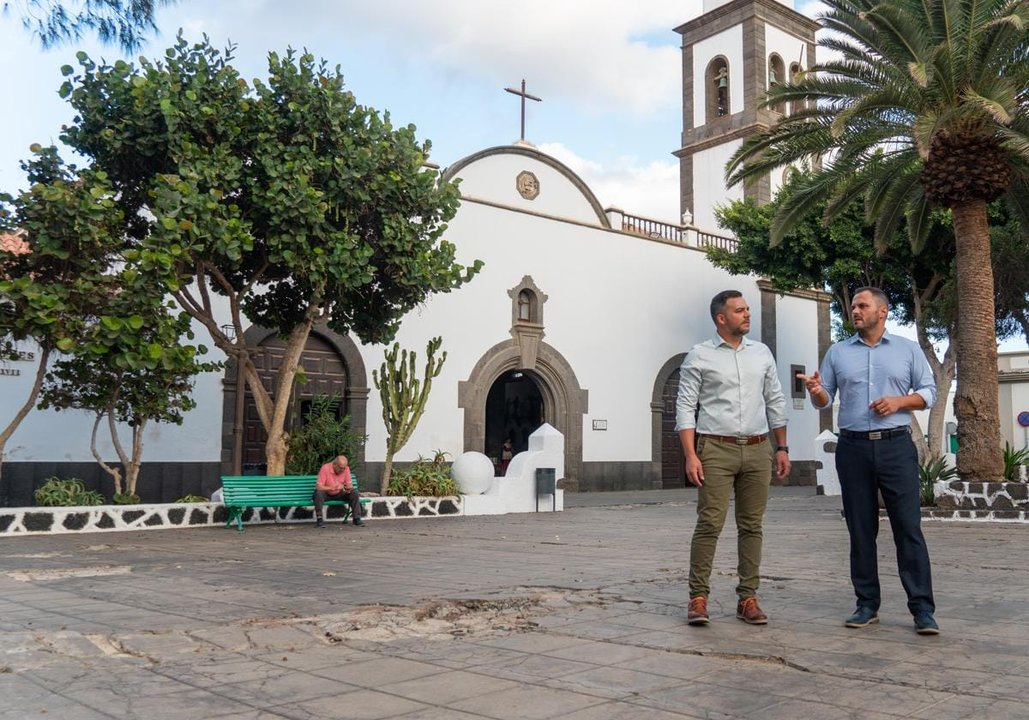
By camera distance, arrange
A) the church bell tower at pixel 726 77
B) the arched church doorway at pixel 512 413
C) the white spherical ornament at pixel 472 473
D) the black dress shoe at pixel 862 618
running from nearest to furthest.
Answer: the black dress shoe at pixel 862 618, the white spherical ornament at pixel 472 473, the arched church doorway at pixel 512 413, the church bell tower at pixel 726 77

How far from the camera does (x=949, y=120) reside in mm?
13328

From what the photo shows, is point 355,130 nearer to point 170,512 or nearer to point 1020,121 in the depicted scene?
point 170,512

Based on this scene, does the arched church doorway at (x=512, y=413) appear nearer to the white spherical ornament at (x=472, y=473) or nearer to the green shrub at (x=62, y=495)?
the white spherical ornament at (x=472, y=473)

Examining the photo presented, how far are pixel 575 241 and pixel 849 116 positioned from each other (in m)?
11.3

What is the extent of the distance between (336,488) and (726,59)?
2370 cm

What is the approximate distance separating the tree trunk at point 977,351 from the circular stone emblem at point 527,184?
1125cm

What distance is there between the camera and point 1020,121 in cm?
1301

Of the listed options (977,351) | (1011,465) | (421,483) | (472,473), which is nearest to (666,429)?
(472,473)

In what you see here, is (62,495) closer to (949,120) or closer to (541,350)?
(541,350)

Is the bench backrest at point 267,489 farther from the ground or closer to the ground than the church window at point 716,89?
closer to the ground

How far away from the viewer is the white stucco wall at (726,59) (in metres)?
31.4

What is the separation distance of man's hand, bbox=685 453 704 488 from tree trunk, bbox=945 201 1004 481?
9.69m

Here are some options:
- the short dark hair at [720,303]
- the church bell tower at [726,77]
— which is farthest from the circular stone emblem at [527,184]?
the short dark hair at [720,303]

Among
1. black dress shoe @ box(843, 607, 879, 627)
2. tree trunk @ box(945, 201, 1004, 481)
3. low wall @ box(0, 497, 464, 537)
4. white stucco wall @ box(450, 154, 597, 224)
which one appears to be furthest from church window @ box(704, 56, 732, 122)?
black dress shoe @ box(843, 607, 879, 627)
